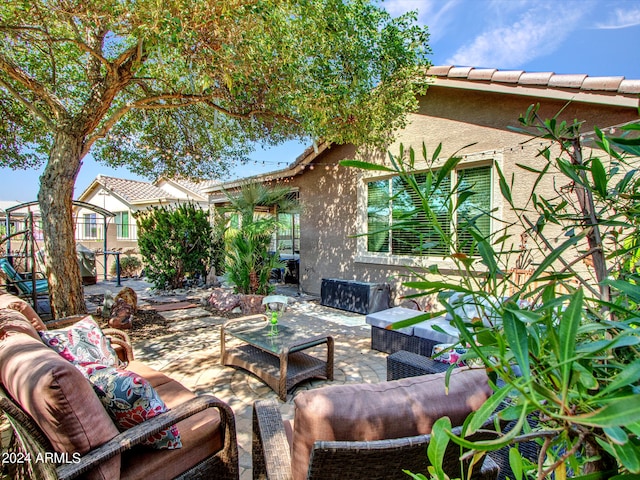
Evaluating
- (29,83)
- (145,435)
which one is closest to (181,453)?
(145,435)

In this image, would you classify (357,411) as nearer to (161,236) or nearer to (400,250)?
(400,250)

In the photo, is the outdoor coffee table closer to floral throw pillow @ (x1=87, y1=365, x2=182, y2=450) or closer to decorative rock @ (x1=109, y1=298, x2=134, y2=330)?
floral throw pillow @ (x1=87, y1=365, x2=182, y2=450)

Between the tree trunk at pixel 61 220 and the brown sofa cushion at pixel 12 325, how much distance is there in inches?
133

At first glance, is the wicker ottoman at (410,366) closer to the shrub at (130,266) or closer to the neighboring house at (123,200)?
the shrub at (130,266)

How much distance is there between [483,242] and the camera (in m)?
0.57

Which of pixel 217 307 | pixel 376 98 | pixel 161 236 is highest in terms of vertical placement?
pixel 376 98

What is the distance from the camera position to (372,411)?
1.44 metres

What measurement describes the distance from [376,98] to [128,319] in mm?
5786

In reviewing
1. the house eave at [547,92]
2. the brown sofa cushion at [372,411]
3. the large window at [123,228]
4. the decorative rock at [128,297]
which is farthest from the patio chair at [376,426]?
the large window at [123,228]

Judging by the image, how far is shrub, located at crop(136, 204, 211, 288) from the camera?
30.6ft

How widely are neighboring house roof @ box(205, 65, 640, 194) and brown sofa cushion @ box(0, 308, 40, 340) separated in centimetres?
538

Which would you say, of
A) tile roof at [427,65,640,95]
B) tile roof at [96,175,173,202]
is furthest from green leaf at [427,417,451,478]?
tile roof at [96,175,173,202]

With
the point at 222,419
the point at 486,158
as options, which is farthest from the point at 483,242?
the point at 486,158

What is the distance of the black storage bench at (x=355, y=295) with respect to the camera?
24.0 ft
